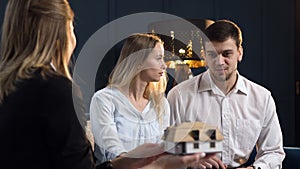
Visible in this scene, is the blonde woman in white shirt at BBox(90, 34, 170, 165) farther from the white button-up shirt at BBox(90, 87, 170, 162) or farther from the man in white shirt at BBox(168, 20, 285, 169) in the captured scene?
the man in white shirt at BBox(168, 20, 285, 169)

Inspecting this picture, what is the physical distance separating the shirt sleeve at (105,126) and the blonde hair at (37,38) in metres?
0.45

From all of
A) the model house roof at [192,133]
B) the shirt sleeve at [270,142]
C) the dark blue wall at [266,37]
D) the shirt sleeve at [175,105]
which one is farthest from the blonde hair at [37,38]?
the dark blue wall at [266,37]

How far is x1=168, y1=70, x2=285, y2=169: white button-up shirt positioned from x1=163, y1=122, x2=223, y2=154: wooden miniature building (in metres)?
0.89

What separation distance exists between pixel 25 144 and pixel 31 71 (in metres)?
0.16

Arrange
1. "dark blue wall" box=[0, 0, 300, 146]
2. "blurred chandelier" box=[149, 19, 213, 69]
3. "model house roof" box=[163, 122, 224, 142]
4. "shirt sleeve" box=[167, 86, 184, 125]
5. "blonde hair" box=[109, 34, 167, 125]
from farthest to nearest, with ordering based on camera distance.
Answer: "dark blue wall" box=[0, 0, 300, 146] → "blurred chandelier" box=[149, 19, 213, 69] → "shirt sleeve" box=[167, 86, 184, 125] → "blonde hair" box=[109, 34, 167, 125] → "model house roof" box=[163, 122, 224, 142]

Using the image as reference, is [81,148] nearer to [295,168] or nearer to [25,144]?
[25,144]

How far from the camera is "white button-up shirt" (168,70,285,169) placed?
200cm

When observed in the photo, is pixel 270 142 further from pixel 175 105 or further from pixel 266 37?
pixel 266 37

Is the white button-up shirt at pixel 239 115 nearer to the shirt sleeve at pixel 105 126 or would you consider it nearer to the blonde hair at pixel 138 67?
the blonde hair at pixel 138 67


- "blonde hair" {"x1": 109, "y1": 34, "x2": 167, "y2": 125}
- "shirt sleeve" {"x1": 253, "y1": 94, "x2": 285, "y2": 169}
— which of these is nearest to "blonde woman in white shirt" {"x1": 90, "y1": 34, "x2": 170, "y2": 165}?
"blonde hair" {"x1": 109, "y1": 34, "x2": 167, "y2": 125}

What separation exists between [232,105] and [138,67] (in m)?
0.64

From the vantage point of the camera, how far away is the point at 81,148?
106 centimetres

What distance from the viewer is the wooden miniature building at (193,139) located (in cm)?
104

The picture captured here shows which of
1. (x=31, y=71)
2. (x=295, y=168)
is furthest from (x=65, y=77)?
(x=295, y=168)
